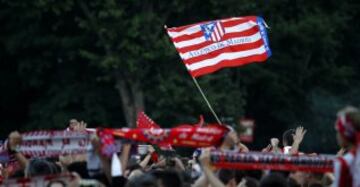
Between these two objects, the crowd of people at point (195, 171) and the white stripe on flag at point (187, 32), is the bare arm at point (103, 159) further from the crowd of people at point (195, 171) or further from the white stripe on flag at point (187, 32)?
the white stripe on flag at point (187, 32)

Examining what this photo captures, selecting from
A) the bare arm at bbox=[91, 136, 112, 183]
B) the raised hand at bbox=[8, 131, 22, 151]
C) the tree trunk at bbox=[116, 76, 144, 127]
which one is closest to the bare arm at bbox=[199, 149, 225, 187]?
the bare arm at bbox=[91, 136, 112, 183]

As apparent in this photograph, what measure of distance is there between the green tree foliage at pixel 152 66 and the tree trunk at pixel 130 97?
0.03 m

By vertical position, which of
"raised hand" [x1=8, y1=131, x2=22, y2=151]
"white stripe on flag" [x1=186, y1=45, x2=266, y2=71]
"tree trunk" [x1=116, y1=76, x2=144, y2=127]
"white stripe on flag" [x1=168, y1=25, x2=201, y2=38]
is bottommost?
"tree trunk" [x1=116, y1=76, x2=144, y2=127]

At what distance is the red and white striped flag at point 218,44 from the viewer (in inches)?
738

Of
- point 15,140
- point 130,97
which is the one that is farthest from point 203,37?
point 130,97

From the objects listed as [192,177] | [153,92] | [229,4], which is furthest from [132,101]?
[192,177]

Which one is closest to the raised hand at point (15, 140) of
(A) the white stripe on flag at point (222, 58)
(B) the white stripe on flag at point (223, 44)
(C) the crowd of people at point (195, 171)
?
(C) the crowd of people at point (195, 171)

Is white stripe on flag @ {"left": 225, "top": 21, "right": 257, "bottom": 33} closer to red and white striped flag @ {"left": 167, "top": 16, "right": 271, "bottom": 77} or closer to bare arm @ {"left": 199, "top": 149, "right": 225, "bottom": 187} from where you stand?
red and white striped flag @ {"left": 167, "top": 16, "right": 271, "bottom": 77}

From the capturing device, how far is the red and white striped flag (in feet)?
61.5

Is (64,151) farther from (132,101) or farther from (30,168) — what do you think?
(132,101)

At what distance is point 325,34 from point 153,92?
17.5ft

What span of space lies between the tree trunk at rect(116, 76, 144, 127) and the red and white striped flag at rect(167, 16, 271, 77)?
2206 cm

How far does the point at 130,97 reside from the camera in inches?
1660

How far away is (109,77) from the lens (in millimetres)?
41375
